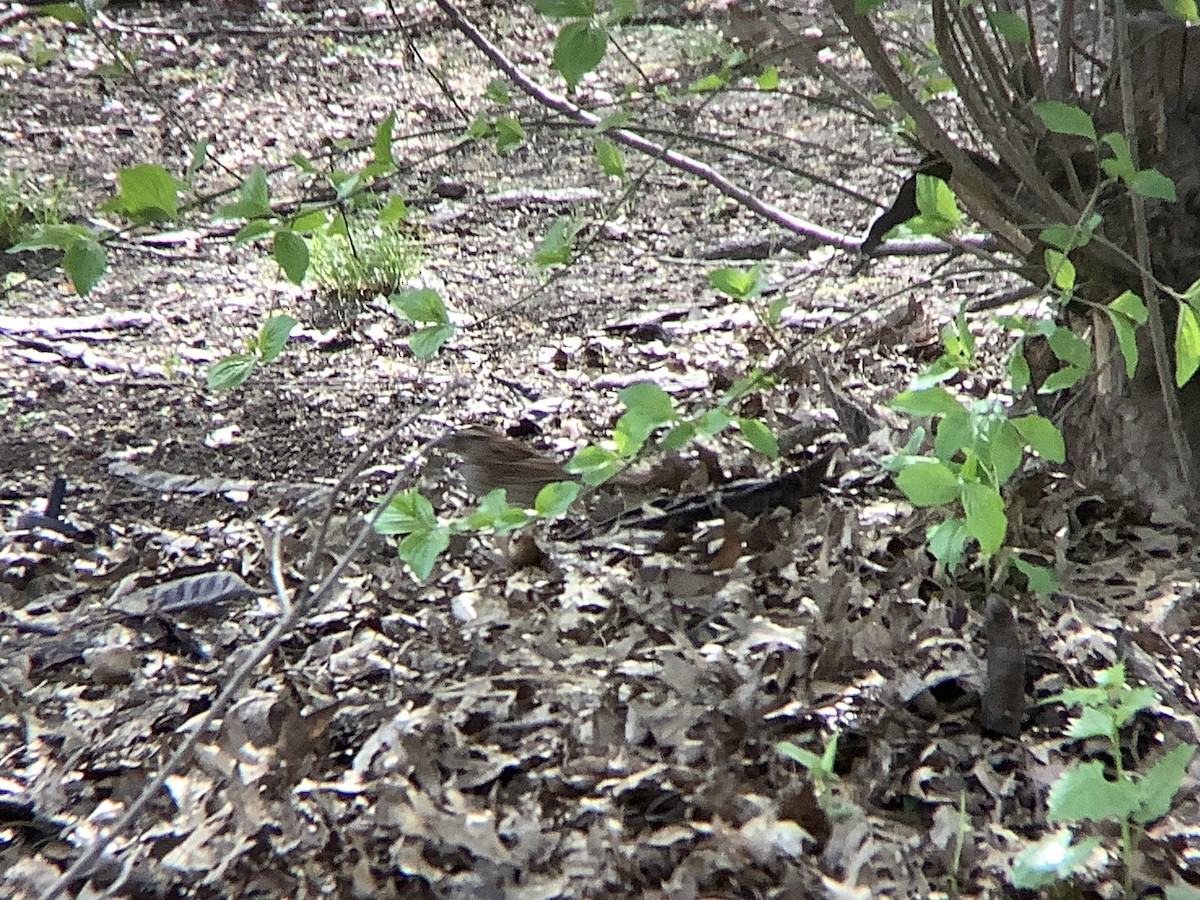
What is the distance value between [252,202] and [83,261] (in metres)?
0.24

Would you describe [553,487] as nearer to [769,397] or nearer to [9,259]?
[769,397]

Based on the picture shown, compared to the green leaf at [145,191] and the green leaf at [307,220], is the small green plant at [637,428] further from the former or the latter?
the green leaf at [145,191]

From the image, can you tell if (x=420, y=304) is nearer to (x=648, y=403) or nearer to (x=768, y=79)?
(x=648, y=403)

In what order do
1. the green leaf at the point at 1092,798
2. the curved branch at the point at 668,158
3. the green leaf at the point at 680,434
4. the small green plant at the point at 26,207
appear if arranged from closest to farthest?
the green leaf at the point at 1092,798 < the green leaf at the point at 680,434 < the curved branch at the point at 668,158 < the small green plant at the point at 26,207

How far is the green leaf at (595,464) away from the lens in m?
1.64

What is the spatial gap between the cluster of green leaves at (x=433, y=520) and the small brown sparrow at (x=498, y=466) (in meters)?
0.76

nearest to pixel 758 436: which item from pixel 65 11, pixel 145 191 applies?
pixel 145 191

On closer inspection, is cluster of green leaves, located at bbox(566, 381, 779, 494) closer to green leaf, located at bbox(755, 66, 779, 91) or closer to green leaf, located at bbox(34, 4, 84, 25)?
green leaf, located at bbox(755, 66, 779, 91)

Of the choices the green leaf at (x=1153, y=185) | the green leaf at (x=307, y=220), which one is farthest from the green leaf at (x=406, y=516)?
the green leaf at (x=1153, y=185)

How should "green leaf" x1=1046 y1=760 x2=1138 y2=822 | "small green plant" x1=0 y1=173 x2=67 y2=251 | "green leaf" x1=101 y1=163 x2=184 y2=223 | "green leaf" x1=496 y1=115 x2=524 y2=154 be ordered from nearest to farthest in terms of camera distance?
"green leaf" x1=1046 y1=760 x2=1138 y2=822 < "green leaf" x1=101 y1=163 x2=184 y2=223 < "green leaf" x1=496 y1=115 x2=524 y2=154 < "small green plant" x1=0 y1=173 x2=67 y2=251

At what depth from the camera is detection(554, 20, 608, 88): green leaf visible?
4.40 feet

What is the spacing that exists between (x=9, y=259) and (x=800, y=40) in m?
3.15

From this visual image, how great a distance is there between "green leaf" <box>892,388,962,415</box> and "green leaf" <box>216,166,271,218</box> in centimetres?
87

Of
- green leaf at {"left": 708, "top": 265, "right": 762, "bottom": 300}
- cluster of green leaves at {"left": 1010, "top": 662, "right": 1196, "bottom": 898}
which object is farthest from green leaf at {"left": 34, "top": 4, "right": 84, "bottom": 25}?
cluster of green leaves at {"left": 1010, "top": 662, "right": 1196, "bottom": 898}
